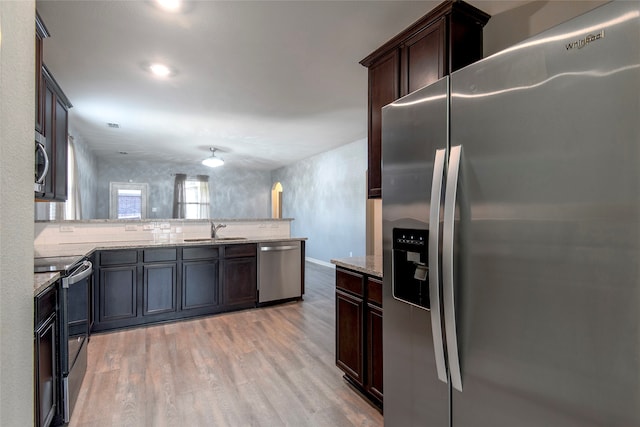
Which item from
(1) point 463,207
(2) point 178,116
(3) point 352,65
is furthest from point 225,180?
(1) point 463,207

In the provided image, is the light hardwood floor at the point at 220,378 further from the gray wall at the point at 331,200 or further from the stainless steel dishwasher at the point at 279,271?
the gray wall at the point at 331,200

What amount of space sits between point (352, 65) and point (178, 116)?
110 inches

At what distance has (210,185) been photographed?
9.76 m

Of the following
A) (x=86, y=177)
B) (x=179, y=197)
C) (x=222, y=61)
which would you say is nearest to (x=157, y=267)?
(x=222, y=61)

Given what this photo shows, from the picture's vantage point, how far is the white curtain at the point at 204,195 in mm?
9383

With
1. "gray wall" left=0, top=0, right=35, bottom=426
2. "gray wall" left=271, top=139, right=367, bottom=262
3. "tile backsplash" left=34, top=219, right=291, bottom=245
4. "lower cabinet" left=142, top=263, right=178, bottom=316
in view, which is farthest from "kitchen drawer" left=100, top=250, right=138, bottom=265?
"gray wall" left=271, top=139, right=367, bottom=262

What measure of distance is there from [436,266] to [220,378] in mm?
2023

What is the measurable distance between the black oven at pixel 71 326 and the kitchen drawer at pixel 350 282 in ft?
5.56

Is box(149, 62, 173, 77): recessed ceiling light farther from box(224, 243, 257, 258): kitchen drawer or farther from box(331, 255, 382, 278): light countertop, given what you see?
box(331, 255, 382, 278): light countertop

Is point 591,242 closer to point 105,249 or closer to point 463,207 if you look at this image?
point 463,207

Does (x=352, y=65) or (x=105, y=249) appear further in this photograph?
(x=105, y=249)

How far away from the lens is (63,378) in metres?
1.85

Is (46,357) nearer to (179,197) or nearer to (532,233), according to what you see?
(532,233)

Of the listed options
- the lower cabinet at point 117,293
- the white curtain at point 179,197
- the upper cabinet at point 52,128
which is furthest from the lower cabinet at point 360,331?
the white curtain at point 179,197
